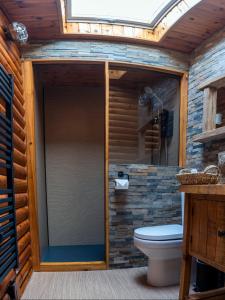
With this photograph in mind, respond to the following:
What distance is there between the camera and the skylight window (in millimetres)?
1836

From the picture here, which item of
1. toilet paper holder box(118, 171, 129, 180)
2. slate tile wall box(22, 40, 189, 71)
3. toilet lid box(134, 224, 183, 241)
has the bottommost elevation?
toilet lid box(134, 224, 183, 241)

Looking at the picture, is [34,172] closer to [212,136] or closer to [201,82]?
[212,136]

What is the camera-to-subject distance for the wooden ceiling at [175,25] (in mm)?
1631

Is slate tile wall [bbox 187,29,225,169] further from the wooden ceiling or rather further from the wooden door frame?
the wooden door frame

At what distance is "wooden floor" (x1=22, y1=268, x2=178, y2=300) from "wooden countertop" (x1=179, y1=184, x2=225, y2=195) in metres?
0.91

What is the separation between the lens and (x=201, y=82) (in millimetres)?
2129

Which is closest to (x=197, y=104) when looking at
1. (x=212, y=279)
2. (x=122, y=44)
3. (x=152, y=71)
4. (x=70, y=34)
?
(x=152, y=71)

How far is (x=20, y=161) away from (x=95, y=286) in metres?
1.23

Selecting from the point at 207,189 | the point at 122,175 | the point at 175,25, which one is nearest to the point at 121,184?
the point at 122,175

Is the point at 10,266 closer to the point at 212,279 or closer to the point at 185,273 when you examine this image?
the point at 185,273

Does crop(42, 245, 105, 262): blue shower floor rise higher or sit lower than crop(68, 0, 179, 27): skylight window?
lower

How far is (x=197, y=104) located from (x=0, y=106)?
1802 mm

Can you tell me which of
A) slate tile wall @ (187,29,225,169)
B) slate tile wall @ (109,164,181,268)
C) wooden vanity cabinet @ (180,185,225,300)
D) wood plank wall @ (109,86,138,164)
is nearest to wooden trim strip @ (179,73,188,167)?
slate tile wall @ (187,29,225,169)

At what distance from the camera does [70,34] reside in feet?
6.49
